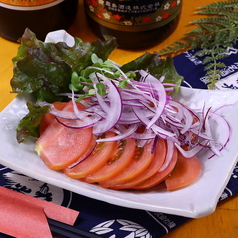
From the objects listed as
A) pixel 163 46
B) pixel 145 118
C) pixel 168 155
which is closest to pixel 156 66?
pixel 145 118

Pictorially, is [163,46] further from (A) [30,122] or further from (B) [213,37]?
(A) [30,122]

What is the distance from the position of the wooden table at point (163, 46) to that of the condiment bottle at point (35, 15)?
0.45ft

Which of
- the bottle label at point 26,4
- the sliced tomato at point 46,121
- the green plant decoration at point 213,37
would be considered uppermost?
the bottle label at point 26,4

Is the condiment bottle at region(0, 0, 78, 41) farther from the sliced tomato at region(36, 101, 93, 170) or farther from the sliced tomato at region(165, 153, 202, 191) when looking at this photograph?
the sliced tomato at region(165, 153, 202, 191)

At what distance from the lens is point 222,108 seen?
121cm

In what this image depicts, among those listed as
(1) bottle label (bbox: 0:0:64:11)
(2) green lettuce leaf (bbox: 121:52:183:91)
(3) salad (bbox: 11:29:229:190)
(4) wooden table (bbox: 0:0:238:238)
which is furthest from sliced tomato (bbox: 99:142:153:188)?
(1) bottle label (bbox: 0:0:64:11)

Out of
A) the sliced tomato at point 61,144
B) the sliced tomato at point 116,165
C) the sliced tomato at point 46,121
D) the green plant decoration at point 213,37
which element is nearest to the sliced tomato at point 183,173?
the sliced tomato at point 116,165

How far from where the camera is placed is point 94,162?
104 cm

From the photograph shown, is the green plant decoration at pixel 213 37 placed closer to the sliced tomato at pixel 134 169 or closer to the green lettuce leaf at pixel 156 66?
the green lettuce leaf at pixel 156 66

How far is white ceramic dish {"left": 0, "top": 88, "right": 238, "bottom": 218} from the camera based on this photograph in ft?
3.11

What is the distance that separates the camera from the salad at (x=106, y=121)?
3.44 feet

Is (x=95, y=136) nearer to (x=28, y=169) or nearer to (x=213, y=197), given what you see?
(x=28, y=169)

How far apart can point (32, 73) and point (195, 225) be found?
0.66 m

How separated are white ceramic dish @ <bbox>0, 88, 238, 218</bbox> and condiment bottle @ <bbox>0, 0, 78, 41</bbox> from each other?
1.57 feet
